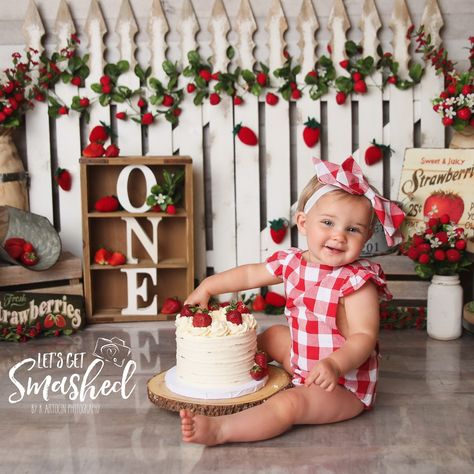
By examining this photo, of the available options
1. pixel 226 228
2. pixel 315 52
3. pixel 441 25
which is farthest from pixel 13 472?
pixel 441 25

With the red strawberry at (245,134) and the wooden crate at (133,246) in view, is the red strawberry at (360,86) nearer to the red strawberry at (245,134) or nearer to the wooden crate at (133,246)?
the red strawberry at (245,134)

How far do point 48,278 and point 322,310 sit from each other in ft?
5.39

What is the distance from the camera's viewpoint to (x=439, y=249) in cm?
324

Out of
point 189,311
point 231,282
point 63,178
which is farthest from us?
point 63,178

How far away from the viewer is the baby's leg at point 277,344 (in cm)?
259

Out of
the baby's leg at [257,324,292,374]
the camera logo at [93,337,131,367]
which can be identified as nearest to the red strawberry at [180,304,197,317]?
the baby's leg at [257,324,292,374]

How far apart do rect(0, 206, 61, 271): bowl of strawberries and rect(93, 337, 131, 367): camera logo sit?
0.46 metres

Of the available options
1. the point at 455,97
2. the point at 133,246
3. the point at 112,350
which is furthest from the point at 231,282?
the point at 455,97

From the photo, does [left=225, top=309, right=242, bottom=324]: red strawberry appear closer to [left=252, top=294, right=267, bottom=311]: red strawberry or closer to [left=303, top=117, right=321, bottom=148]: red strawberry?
[left=252, top=294, right=267, bottom=311]: red strawberry

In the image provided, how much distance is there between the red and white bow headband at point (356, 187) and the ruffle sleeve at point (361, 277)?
11cm

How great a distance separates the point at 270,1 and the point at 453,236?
1.49 meters

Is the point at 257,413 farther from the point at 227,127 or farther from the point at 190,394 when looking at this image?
the point at 227,127

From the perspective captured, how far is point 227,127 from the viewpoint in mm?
3789

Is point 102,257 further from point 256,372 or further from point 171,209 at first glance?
point 256,372
